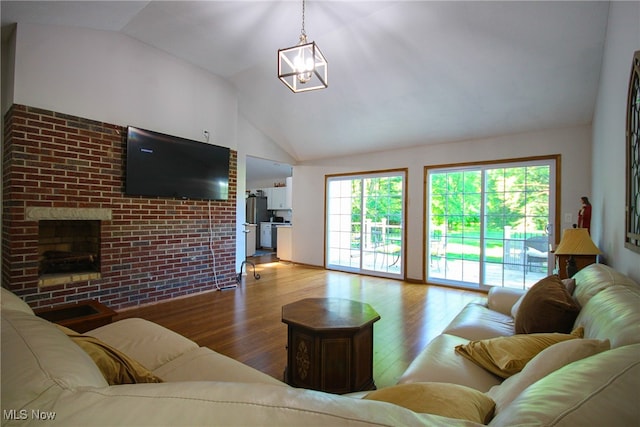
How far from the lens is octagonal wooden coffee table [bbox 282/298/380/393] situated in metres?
1.75

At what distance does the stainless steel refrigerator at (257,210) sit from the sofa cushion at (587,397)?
346 inches

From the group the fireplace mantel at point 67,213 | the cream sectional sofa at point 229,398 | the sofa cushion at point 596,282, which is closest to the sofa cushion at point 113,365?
the cream sectional sofa at point 229,398

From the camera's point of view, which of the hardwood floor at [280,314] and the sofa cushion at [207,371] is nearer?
the sofa cushion at [207,371]

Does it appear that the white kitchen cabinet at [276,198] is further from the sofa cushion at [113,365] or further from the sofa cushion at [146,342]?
the sofa cushion at [113,365]

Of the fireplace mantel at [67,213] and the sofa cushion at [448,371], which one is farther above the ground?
the fireplace mantel at [67,213]

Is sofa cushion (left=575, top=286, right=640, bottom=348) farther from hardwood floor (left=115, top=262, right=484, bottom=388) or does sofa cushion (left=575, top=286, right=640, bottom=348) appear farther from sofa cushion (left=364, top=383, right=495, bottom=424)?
hardwood floor (left=115, top=262, right=484, bottom=388)

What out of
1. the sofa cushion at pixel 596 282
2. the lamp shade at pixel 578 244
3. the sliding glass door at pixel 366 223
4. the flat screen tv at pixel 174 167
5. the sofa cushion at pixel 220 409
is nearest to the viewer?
the sofa cushion at pixel 220 409

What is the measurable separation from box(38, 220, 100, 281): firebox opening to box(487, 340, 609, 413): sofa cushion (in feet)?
12.5

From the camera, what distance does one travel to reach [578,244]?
2.24 m

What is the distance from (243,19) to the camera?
304 centimetres

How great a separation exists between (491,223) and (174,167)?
4520mm

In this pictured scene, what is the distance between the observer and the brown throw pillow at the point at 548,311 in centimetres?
141

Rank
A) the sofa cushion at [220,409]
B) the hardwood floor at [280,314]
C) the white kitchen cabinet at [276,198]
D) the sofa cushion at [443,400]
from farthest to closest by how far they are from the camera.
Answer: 1. the white kitchen cabinet at [276,198]
2. the hardwood floor at [280,314]
3. the sofa cushion at [443,400]
4. the sofa cushion at [220,409]

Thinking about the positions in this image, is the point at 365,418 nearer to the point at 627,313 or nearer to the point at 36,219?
the point at 627,313
